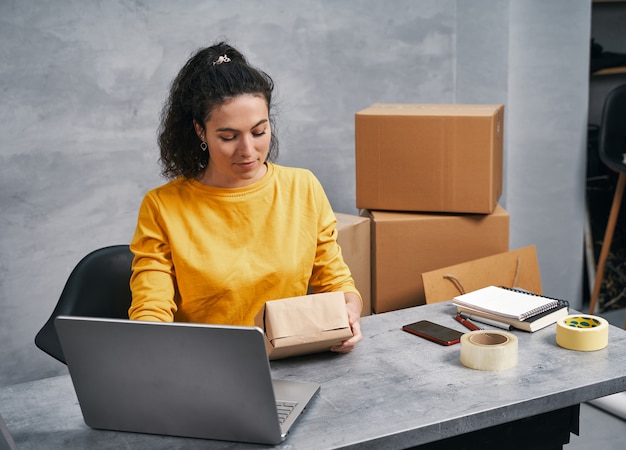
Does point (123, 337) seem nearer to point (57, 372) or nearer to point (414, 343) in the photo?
point (414, 343)

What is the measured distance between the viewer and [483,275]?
2.37 meters

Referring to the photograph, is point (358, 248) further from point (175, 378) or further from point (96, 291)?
point (175, 378)

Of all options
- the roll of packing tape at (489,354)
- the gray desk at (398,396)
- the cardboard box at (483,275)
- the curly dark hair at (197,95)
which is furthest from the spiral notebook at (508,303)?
the curly dark hair at (197,95)

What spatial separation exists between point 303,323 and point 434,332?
13.3 inches

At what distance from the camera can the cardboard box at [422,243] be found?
8.23 feet

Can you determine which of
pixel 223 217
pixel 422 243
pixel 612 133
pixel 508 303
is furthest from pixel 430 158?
pixel 612 133

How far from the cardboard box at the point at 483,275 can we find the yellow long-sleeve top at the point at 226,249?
536mm

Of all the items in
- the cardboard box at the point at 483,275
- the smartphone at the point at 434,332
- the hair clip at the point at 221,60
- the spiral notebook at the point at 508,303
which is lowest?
the cardboard box at the point at 483,275

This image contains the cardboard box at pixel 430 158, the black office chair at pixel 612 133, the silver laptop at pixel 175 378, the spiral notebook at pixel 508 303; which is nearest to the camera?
the silver laptop at pixel 175 378

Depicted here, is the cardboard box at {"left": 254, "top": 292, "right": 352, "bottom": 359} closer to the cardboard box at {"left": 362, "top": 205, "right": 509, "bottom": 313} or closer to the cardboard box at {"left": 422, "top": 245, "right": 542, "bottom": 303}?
the cardboard box at {"left": 422, "top": 245, "right": 542, "bottom": 303}

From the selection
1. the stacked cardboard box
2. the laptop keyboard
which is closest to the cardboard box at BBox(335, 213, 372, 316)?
the stacked cardboard box

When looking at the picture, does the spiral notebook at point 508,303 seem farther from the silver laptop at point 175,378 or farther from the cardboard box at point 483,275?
the silver laptop at point 175,378

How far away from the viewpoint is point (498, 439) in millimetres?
1409

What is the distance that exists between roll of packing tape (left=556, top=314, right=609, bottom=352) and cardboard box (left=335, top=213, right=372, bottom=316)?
105 centimetres
